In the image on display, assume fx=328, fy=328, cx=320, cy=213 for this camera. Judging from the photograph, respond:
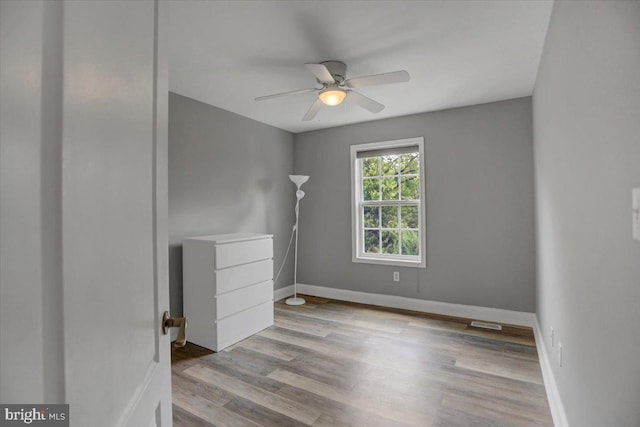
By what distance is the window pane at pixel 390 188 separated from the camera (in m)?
4.26

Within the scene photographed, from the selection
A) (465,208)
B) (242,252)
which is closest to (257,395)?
(242,252)

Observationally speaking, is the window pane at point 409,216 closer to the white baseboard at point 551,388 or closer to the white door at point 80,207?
the white baseboard at point 551,388

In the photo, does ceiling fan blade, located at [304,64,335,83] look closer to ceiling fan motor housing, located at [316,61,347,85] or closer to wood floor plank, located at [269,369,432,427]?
ceiling fan motor housing, located at [316,61,347,85]

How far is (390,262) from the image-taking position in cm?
416

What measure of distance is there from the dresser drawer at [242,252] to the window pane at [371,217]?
1480 millimetres

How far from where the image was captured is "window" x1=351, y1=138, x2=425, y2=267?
4078 millimetres

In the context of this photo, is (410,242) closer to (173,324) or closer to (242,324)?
(242,324)

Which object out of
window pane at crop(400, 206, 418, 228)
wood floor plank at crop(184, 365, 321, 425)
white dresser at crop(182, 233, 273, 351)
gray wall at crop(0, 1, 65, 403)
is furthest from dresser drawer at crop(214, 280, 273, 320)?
gray wall at crop(0, 1, 65, 403)

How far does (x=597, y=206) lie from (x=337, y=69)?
6.60ft

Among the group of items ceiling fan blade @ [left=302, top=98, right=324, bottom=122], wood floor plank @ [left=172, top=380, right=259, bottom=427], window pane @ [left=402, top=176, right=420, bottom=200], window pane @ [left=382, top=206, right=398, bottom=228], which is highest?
ceiling fan blade @ [left=302, top=98, right=324, bottom=122]

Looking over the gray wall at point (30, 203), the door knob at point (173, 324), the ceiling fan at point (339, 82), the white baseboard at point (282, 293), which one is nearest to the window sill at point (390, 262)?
the white baseboard at point (282, 293)

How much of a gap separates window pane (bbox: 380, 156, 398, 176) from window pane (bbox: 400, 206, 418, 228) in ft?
1.61

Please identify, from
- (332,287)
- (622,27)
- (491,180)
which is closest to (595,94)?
(622,27)

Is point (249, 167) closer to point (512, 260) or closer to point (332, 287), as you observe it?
point (332, 287)
